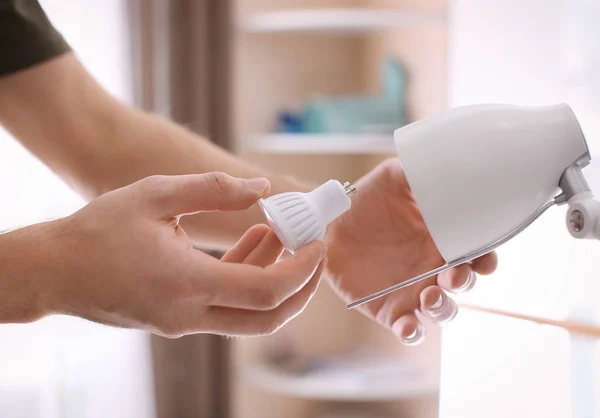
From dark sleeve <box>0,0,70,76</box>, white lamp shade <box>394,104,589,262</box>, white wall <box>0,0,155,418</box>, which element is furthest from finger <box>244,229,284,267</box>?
white wall <box>0,0,155,418</box>

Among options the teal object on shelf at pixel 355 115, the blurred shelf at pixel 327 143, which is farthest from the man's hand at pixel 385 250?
the teal object on shelf at pixel 355 115

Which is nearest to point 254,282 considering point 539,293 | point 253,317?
point 253,317

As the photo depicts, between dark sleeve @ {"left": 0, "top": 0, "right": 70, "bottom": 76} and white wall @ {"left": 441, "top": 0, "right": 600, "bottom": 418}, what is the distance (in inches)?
20.8

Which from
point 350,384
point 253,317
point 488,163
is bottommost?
point 350,384

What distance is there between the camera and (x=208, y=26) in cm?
197

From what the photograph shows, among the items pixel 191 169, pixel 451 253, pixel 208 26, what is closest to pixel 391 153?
pixel 208 26

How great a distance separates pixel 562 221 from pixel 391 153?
4.69 feet

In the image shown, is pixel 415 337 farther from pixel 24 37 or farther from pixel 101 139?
pixel 24 37

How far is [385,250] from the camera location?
0.73 meters

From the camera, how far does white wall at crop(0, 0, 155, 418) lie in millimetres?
1384

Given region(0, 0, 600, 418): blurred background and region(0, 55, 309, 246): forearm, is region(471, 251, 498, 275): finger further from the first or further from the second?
region(0, 55, 309, 246): forearm

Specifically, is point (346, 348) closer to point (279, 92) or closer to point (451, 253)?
point (279, 92)

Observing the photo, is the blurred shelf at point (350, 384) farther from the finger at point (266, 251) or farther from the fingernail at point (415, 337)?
the finger at point (266, 251)

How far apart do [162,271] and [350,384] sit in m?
1.51
